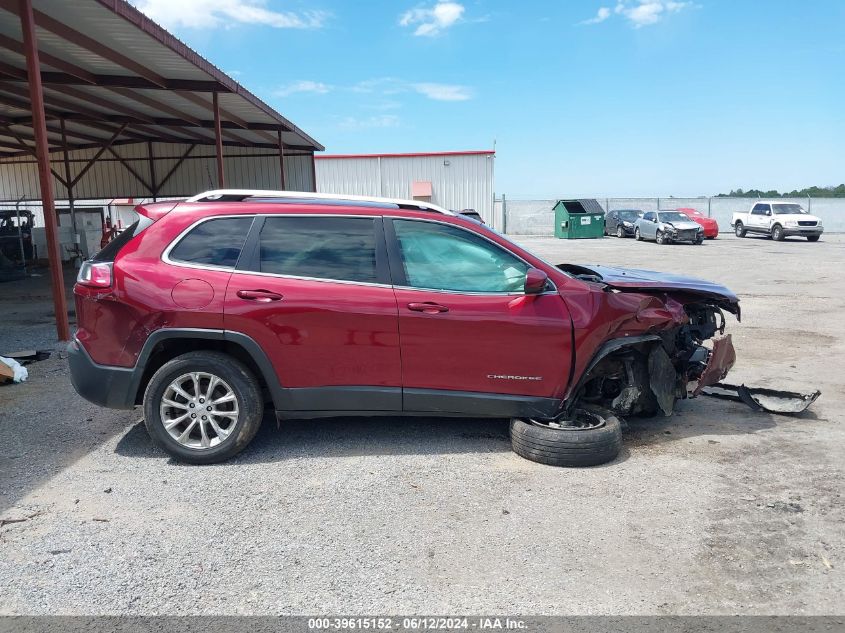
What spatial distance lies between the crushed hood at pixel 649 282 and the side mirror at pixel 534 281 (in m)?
0.61

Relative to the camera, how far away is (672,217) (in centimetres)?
2898

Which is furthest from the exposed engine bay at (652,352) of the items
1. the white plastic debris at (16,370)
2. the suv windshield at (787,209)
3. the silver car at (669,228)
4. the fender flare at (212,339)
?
the suv windshield at (787,209)

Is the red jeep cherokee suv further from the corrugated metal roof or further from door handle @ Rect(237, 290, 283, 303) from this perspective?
the corrugated metal roof

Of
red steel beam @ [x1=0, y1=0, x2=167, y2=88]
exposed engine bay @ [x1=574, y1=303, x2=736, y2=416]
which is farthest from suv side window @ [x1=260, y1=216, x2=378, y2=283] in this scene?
red steel beam @ [x1=0, y1=0, x2=167, y2=88]

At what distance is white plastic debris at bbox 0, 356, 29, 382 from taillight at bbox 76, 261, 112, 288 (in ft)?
9.25

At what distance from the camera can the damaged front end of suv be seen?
14.5 feet

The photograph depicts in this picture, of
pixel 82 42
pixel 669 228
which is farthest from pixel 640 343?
pixel 669 228

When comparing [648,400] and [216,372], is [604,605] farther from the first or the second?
[216,372]

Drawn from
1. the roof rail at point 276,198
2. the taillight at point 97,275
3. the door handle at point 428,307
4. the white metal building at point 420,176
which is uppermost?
the white metal building at point 420,176

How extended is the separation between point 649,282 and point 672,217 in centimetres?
2638

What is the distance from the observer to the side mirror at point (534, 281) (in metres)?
4.25

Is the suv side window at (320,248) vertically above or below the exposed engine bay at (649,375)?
above

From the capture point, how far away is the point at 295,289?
14.0 feet

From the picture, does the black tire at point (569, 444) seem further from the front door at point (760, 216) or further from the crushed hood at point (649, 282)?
the front door at point (760, 216)
